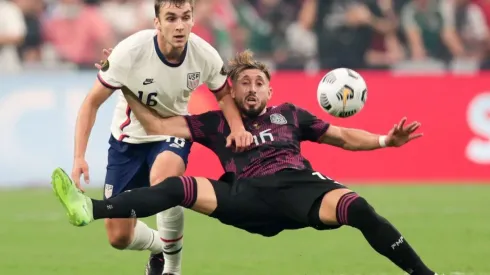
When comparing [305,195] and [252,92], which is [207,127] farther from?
[305,195]

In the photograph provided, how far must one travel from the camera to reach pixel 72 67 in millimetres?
16688

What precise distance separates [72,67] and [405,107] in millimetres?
4994

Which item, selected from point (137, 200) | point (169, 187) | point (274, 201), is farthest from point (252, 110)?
point (137, 200)

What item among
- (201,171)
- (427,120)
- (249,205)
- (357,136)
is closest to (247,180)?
(249,205)

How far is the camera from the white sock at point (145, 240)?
888 cm

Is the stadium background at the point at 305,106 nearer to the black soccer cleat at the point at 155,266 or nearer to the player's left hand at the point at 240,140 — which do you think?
the black soccer cleat at the point at 155,266

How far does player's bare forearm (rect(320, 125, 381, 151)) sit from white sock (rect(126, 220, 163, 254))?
5.53 ft

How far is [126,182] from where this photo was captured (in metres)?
8.81

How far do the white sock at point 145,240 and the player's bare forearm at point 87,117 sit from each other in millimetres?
1222

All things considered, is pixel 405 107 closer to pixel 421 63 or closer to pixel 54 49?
pixel 421 63

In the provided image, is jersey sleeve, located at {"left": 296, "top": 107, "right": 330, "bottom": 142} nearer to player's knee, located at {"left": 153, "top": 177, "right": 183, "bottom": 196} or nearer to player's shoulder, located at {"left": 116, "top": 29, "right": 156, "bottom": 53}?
player's knee, located at {"left": 153, "top": 177, "right": 183, "bottom": 196}

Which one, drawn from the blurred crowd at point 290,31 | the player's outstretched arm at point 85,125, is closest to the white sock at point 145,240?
the player's outstretched arm at point 85,125

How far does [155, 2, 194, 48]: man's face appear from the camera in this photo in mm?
8062

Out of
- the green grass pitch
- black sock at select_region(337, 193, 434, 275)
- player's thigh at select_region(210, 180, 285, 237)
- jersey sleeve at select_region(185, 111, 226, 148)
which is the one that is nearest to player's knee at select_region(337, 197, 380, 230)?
black sock at select_region(337, 193, 434, 275)
